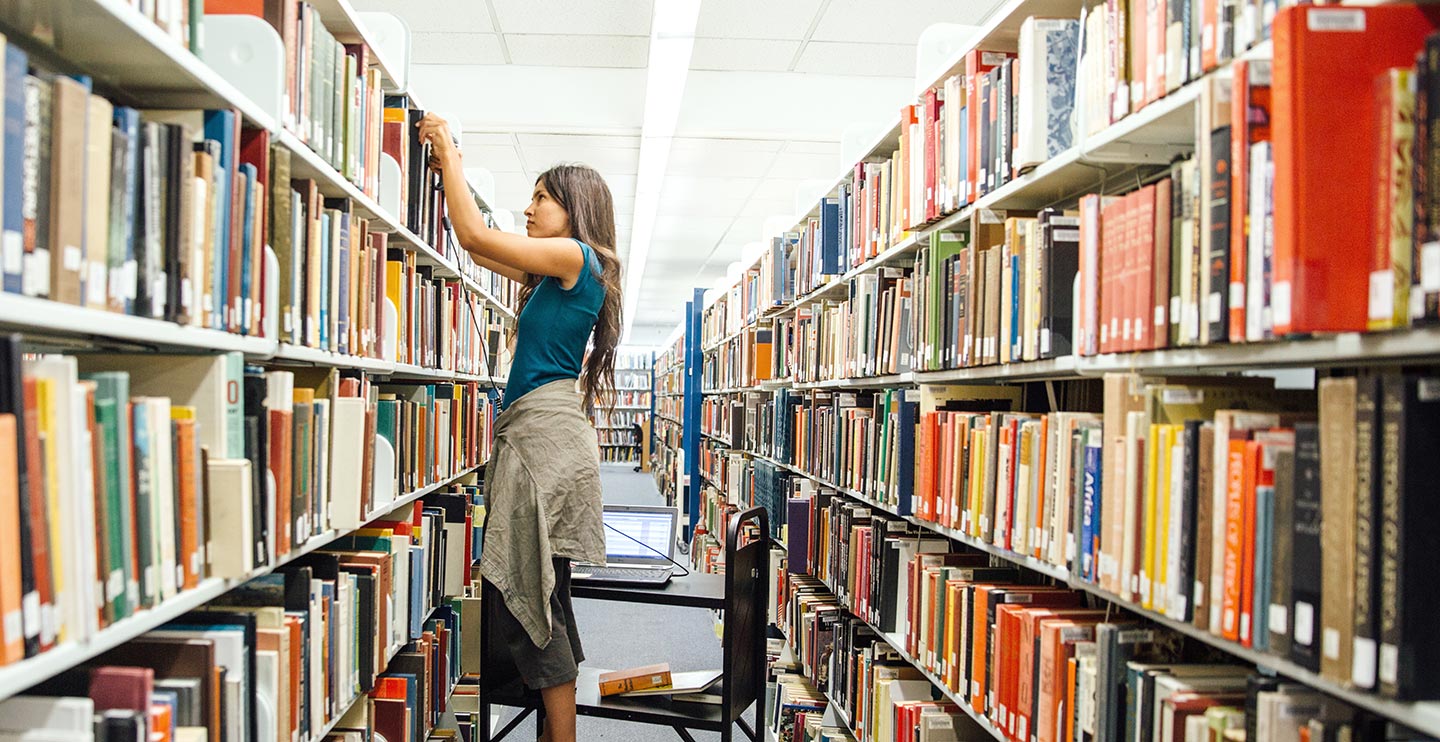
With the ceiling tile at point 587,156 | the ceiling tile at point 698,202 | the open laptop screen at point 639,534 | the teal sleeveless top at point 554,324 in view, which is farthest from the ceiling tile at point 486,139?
the teal sleeveless top at point 554,324

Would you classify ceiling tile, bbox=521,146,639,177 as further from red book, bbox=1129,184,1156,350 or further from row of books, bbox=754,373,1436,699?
red book, bbox=1129,184,1156,350

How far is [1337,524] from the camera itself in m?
0.91

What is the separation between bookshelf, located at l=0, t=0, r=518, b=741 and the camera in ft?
3.09

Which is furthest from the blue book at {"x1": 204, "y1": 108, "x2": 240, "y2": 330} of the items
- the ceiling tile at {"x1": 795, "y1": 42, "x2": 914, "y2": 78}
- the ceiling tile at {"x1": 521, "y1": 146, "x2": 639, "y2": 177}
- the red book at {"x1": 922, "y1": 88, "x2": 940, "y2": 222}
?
the ceiling tile at {"x1": 521, "y1": 146, "x2": 639, "y2": 177}

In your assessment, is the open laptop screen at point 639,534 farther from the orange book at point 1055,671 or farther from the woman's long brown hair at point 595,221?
the orange book at point 1055,671

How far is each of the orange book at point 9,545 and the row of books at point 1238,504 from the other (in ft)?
4.06

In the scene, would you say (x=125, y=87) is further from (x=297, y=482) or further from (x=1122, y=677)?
(x=1122, y=677)

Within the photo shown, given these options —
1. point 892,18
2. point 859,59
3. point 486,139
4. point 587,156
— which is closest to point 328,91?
point 892,18

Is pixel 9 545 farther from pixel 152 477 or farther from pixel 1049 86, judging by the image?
pixel 1049 86

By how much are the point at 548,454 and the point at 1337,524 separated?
153 cm

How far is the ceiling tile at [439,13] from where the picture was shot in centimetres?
411

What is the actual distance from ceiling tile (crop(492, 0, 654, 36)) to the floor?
2932mm

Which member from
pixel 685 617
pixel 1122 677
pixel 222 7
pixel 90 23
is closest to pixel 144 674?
pixel 90 23

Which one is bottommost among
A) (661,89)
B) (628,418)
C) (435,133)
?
(628,418)
